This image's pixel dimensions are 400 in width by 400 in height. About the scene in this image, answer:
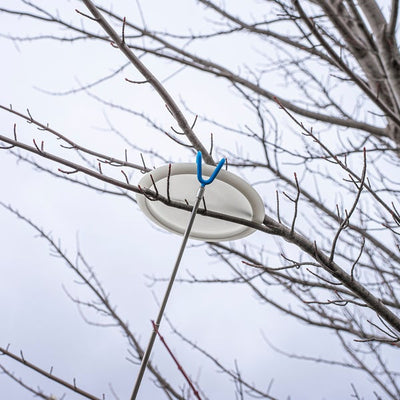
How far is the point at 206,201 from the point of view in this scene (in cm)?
124

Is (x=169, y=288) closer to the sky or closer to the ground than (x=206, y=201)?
closer to the ground

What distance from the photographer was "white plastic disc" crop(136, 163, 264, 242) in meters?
1.20

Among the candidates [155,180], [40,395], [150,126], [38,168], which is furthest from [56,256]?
[155,180]

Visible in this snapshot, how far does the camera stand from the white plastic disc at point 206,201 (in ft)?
3.94

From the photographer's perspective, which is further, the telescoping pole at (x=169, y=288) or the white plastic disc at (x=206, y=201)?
the white plastic disc at (x=206, y=201)

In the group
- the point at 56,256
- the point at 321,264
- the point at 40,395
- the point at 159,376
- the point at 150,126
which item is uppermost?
the point at 150,126

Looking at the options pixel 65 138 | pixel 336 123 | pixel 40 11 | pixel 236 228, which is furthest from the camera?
pixel 336 123

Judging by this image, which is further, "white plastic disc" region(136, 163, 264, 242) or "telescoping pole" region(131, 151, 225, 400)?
"white plastic disc" region(136, 163, 264, 242)

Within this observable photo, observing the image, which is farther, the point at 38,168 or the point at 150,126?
the point at 150,126

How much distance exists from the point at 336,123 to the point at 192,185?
2053 millimetres

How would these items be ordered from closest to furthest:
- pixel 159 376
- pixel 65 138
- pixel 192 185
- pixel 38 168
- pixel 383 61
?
pixel 192 185
pixel 65 138
pixel 383 61
pixel 159 376
pixel 38 168

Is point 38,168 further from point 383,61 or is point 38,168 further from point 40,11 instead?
point 383,61

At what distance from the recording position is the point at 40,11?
2.52 m

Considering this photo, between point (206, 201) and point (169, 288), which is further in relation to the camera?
point (206, 201)
